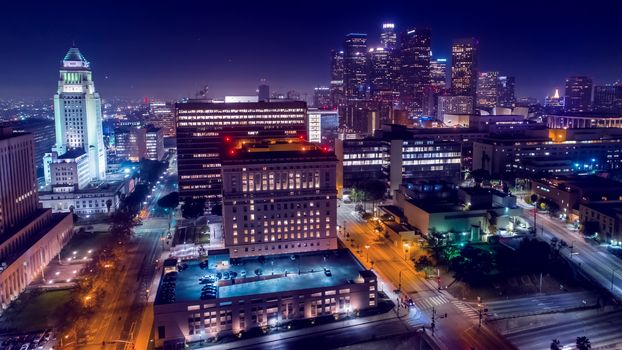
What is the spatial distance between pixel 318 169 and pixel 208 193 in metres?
54.8

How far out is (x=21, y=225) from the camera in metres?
93.7

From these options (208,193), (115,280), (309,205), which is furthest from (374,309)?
(208,193)

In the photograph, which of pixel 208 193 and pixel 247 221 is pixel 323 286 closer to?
pixel 247 221

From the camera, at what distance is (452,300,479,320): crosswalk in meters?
72.9

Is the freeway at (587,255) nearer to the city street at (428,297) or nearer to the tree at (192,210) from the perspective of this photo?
the city street at (428,297)

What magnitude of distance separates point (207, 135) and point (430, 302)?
3352 inches

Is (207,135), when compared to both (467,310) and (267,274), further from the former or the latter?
(467,310)

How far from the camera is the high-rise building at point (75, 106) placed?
5797 inches

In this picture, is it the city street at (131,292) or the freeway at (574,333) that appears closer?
the freeway at (574,333)

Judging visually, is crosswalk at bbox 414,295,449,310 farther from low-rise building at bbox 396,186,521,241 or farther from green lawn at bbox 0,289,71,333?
green lawn at bbox 0,289,71,333

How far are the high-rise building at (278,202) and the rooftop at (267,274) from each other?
32.1 ft


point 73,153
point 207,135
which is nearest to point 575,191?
point 207,135

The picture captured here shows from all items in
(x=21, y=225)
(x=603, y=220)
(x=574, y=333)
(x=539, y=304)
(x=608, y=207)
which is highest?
(x=21, y=225)

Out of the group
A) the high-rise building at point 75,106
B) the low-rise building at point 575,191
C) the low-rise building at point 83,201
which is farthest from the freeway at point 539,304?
the high-rise building at point 75,106
